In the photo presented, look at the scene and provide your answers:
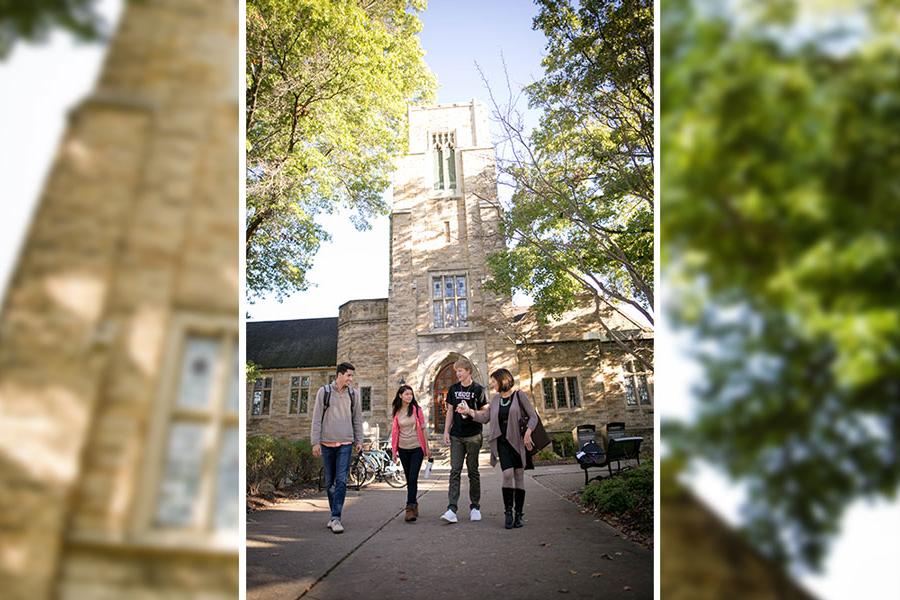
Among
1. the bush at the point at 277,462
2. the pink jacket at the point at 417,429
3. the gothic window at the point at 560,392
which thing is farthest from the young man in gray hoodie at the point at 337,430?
the gothic window at the point at 560,392

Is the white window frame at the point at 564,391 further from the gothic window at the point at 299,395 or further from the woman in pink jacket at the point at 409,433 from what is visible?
the woman in pink jacket at the point at 409,433

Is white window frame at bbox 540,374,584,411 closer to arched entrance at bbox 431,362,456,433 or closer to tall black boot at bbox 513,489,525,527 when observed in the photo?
arched entrance at bbox 431,362,456,433

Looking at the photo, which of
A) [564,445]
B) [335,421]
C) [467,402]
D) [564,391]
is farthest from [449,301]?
[335,421]

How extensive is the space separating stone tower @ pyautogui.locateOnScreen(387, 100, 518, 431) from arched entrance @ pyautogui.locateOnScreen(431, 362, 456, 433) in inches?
1.6

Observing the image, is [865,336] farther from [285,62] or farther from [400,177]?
[400,177]

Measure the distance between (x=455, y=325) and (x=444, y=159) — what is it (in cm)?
770

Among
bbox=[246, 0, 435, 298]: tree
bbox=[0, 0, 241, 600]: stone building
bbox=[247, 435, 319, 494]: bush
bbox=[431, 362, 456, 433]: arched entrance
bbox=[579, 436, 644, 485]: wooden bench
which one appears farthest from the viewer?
bbox=[431, 362, 456, 433]: arched entrance

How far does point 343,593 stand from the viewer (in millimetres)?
2338

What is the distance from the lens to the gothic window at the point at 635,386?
19.4 metres

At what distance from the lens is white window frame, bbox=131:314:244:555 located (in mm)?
896

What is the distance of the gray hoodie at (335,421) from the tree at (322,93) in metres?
3.95

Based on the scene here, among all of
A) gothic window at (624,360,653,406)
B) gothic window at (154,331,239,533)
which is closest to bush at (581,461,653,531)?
gothic window at (154,331,239,533)

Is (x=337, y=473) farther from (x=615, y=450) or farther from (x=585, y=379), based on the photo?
(x=585, y=379)

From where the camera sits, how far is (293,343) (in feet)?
79.4
